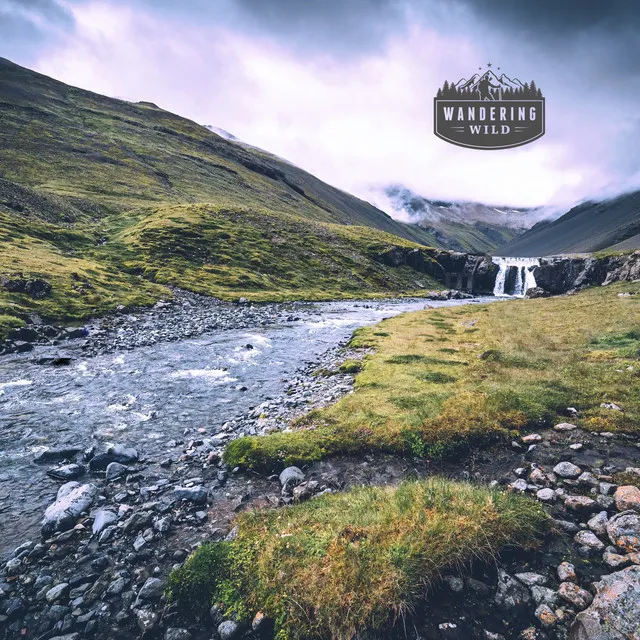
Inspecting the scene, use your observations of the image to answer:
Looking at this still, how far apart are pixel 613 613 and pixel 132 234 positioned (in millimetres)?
87068

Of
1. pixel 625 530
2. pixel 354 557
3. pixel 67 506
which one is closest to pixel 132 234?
pixel 67 506

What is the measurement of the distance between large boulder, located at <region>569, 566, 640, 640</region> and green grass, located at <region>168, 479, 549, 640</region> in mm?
1436

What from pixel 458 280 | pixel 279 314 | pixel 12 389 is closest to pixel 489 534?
pixel 12 389

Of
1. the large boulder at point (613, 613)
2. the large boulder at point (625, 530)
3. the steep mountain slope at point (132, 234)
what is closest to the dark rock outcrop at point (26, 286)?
the steep mountain slope at point (132, 234)

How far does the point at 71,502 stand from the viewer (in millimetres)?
8953

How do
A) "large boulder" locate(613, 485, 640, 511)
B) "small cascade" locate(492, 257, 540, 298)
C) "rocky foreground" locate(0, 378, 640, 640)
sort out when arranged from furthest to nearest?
"small cascade" locate(492, 257, 540, 298)
"large boulder" locate(613, 485, 640, 511)
"rocky foreground" locate(0, 378, 640, 640)

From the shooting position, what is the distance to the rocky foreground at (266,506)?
5.44m

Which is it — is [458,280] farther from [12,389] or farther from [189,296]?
[12,389]

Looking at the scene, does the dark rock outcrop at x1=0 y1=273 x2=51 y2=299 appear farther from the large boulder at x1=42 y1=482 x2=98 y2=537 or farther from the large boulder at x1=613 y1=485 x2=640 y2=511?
the large boulder at x1=613 y1=485 x2=640 y2=511

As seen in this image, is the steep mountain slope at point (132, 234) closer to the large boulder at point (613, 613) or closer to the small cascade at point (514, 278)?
the small cascade at point (514, 278)

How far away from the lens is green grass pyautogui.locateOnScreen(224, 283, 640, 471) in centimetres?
1126

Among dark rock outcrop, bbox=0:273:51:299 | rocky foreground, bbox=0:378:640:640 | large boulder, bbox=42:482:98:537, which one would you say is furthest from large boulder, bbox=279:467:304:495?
dark rock outcrop, bbox=0:273:51:299

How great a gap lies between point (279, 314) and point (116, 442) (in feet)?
116

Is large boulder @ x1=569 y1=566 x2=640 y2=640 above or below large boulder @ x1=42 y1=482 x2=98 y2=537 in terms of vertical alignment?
above
